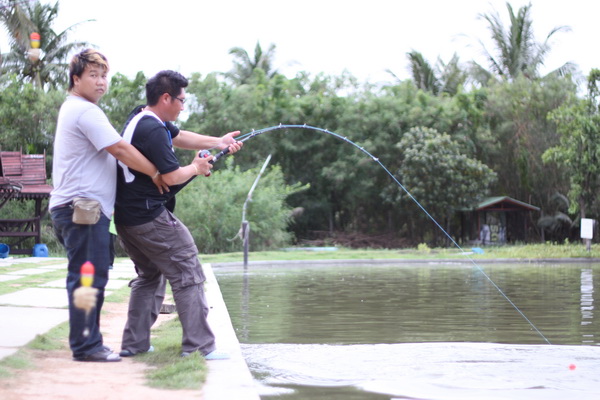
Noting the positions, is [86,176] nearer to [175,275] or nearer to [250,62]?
[175,275]

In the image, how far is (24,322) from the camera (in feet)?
18.0

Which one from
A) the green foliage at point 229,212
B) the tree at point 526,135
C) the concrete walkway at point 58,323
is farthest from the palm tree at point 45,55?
the concrete walkway at point 58,323

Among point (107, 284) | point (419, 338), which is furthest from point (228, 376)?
point (107, 284)

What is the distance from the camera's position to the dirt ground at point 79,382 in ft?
11.3

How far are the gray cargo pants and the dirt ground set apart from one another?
0.87 ft

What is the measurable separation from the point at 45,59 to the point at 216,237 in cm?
1589

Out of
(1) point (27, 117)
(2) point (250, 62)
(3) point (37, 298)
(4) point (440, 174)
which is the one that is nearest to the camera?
(3) point (37, 298)

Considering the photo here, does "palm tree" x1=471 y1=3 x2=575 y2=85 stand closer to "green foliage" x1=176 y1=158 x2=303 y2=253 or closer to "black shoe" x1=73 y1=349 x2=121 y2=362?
"green foliage" x1=176 y1=158 x2=303 y2=253

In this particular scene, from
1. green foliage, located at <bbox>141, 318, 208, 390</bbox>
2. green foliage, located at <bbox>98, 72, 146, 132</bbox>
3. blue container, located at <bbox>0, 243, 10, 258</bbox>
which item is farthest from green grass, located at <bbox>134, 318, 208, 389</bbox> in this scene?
green foliage, located at <bbox>98, 72, 146, 132</bbox>

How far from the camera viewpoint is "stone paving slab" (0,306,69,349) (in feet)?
15.5

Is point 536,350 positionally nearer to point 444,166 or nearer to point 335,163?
point 444,166

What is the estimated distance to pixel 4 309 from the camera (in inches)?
241

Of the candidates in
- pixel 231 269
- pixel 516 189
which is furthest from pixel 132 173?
pixel 516 189

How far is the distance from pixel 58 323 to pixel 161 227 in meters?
1.50
